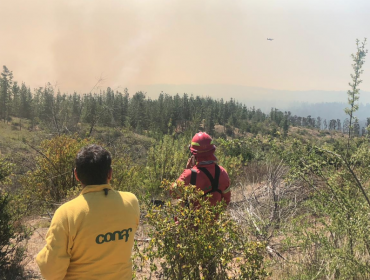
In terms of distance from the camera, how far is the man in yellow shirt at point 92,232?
1.42 meters

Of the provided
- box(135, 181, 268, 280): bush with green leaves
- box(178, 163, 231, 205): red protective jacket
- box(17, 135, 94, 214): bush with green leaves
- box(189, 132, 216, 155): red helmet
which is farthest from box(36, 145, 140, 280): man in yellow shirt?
box(17, 135, 94, 214): bush with green leaves

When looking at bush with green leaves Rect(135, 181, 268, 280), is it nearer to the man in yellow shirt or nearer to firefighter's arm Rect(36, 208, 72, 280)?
the man in yellow shirt

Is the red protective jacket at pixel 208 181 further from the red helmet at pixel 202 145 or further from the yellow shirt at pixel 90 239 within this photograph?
the yellow shirt at pixel 90 239

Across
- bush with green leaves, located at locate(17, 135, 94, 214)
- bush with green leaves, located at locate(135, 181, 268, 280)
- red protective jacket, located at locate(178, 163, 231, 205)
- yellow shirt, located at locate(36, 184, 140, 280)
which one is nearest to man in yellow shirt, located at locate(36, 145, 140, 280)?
yellow shirt, located at locate(36, 184, 140, 280)

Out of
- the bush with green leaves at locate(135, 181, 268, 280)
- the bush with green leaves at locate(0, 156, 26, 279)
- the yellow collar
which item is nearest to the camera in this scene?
the yellow collar

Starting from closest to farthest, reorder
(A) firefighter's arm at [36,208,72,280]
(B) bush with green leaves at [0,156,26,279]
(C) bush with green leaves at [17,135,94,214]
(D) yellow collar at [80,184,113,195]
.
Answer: (A) firefighter's arm at [36,208,72,280] < (D) yellow collar at [80,184,113,195] < (B) bush with green leaves at [0,156,26,279] < (C) bush with green leaves at [17,135,94,214]

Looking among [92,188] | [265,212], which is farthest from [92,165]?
[265,212]

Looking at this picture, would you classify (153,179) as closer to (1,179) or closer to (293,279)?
(1,179)

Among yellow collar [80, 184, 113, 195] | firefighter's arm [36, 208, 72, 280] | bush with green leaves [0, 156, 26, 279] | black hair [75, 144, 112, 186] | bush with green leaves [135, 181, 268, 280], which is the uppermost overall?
black hair [75, 144, 112, 186]

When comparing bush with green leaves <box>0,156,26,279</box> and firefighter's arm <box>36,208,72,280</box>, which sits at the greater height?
firefighter's arm <box>36,208,72,280</box>

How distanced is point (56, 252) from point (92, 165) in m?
0.52

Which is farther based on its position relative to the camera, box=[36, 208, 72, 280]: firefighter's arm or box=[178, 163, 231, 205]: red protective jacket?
box=[178, 163, 231, 205]: red protective jacket

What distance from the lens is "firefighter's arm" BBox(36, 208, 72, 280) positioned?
4.61ft

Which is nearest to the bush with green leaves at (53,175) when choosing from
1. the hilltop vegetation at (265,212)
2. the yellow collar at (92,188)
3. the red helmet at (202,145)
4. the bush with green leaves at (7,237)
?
the hilltop vegetation at (265,212)
